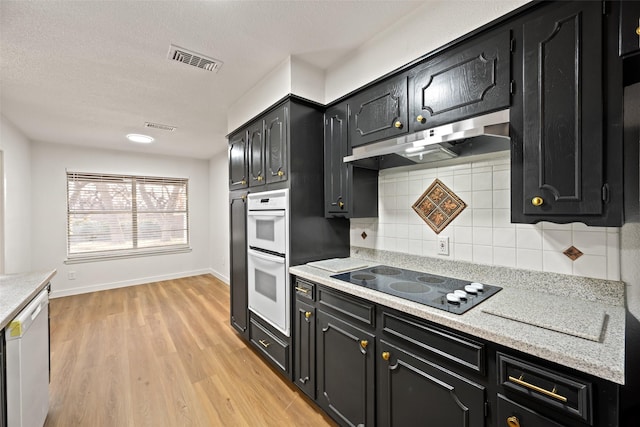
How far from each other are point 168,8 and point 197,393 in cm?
257

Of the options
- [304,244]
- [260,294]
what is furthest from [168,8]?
[260,294]

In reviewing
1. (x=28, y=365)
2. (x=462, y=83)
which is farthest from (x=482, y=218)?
(x=28, y=365)

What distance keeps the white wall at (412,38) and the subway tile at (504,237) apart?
107 centimetres

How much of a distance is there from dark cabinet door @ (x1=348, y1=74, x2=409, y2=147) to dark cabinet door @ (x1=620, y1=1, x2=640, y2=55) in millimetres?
869

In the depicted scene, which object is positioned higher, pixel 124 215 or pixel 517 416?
pixel 124 215

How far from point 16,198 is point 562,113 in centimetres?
533

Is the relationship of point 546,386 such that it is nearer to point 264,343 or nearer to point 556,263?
point 556,263

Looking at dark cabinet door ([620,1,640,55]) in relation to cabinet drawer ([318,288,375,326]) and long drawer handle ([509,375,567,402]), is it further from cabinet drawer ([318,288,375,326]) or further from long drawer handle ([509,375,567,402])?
cabinet drawer ([318,288,375,326])

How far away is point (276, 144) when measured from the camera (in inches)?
86.7

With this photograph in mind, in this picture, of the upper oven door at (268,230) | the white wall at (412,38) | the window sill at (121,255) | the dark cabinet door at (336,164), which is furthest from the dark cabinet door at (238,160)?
the window sill at (121,255)

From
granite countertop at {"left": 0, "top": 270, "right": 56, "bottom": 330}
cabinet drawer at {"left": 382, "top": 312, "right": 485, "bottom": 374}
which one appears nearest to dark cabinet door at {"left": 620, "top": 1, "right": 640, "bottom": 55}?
cabinet drawer at {"left": 382, "top": 312, "right": 485, "bottom": 374}

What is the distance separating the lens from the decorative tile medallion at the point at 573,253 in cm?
127

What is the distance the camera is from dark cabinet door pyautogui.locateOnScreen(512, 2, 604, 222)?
3.30 ft

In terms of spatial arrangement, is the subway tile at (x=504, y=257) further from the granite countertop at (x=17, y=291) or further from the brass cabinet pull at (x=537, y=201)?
the granite countertop at (x=17, y=291)
